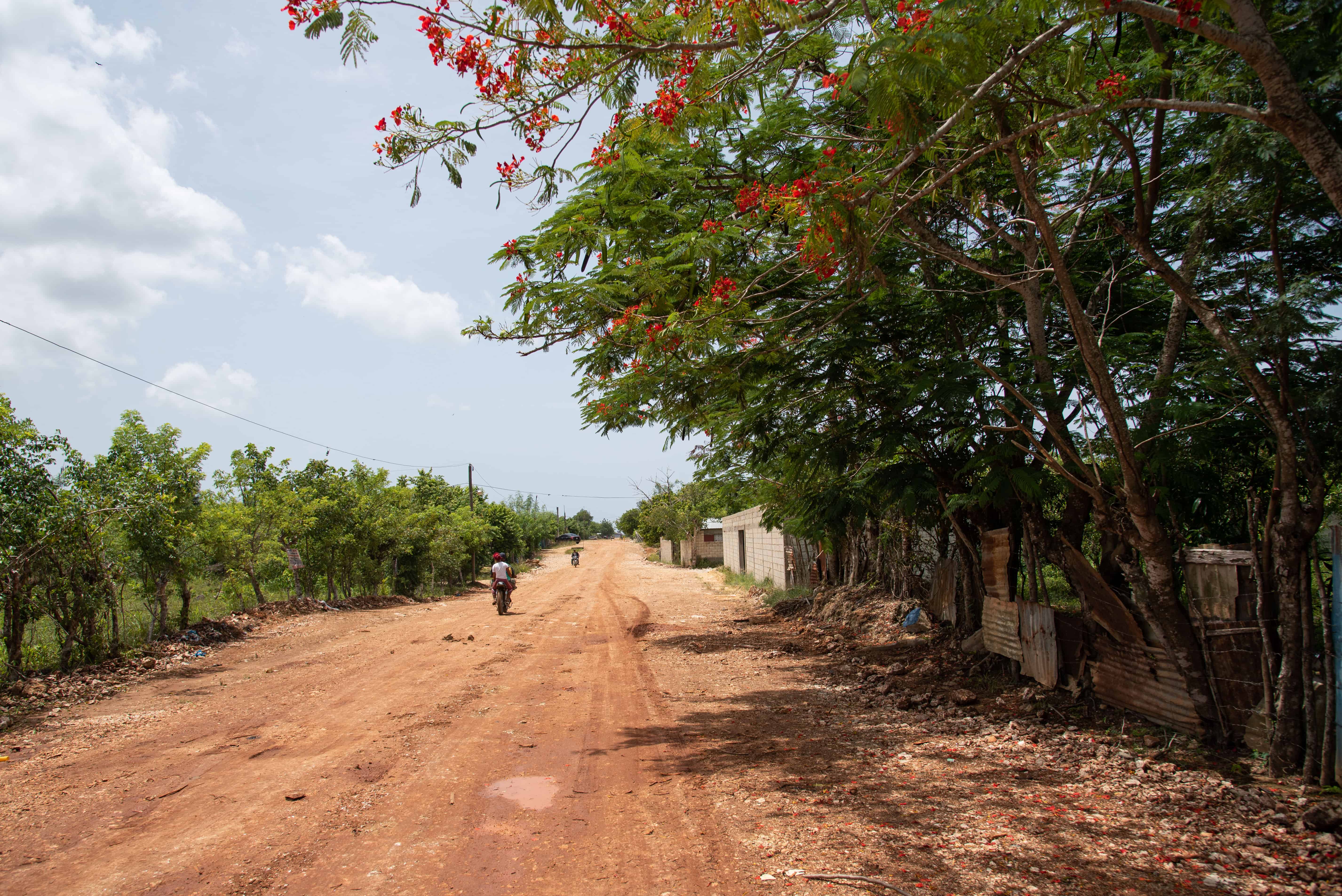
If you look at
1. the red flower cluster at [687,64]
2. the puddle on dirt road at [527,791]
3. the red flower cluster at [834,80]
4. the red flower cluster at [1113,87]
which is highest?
the red flower cluster at [834,80]

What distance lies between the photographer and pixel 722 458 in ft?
38.2

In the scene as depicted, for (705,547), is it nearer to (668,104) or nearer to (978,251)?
(978,251)

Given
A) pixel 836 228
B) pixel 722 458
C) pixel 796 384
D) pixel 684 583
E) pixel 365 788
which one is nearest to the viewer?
pixel 836 228

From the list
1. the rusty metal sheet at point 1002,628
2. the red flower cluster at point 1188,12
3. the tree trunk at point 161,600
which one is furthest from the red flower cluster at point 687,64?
the tree trunk at point 161,600

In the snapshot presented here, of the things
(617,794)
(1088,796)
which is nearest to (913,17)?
(1088,796)

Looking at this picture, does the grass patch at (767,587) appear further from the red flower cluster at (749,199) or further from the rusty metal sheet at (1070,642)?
the red flower cluster at (749,199)

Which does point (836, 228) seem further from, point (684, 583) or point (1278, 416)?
point (684, 583)

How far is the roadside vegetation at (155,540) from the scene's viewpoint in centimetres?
905

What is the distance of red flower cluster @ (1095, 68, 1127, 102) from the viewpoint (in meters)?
4.65

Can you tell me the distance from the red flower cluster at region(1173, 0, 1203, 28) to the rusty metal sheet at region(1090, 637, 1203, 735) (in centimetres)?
431

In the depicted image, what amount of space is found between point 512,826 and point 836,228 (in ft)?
13.5

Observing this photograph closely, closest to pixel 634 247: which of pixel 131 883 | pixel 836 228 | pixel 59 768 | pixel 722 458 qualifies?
pixel 836 228

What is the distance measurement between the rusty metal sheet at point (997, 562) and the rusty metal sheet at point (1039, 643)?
47 centimetres

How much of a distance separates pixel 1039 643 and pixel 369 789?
5.95m
